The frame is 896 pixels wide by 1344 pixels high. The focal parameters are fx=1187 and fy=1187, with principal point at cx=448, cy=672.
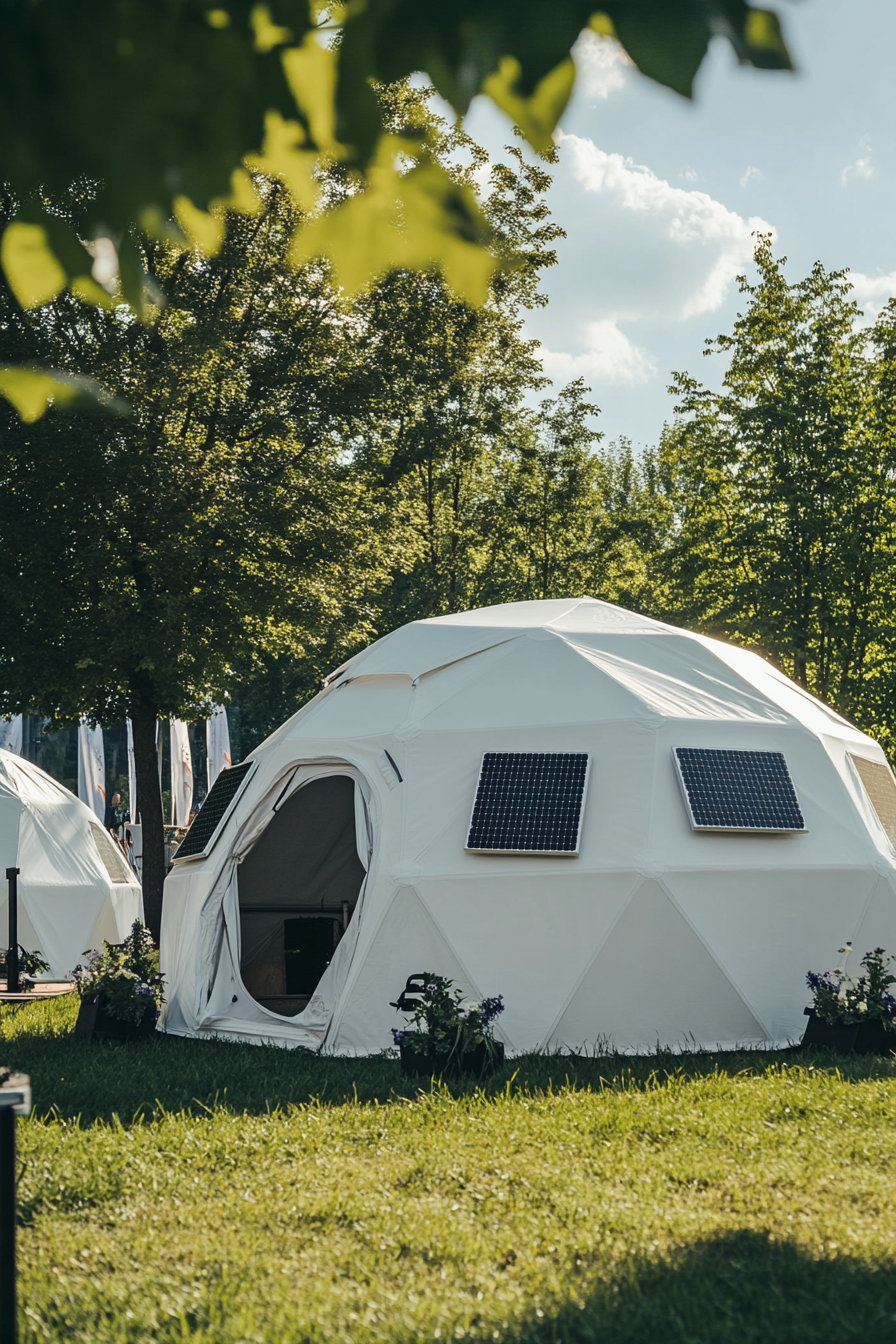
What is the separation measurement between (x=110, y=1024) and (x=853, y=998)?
616 cm

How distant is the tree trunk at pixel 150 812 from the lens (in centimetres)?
1691

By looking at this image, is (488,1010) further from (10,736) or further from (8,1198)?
(10,736)

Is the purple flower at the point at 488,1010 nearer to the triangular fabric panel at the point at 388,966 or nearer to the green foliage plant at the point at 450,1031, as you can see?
the green foliage plant at the point at 450,1031

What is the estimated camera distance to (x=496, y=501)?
25.4 meters

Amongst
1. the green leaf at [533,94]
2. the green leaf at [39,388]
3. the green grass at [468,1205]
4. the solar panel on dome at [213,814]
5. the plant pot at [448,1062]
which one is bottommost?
the green grass at [468,1205]

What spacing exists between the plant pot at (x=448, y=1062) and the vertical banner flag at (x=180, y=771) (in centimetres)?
2519

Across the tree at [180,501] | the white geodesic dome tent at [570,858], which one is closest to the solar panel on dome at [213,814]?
the white geodesic dome tent at [570,858]

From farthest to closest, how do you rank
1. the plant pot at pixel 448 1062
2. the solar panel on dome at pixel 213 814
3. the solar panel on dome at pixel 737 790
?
the solar panel on dome at pixel 213 814 → the solar panel on dome at pixel 737 790 → the plant pot at pixel 448 1062

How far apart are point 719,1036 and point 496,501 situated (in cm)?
1751

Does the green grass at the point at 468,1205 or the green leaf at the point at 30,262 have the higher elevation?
the green leaf at the point at 30,262

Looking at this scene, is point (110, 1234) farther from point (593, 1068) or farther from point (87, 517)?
point (87, 517)

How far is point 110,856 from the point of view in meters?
18.3

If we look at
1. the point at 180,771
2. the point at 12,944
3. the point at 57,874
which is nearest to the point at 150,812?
the point at 57,874

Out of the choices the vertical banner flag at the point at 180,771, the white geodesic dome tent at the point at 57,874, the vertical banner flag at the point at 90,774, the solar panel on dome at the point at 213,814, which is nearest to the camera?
the solar panel on dome at the point at 213,814
